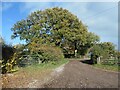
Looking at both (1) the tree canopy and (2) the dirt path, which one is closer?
(2) the dirt path

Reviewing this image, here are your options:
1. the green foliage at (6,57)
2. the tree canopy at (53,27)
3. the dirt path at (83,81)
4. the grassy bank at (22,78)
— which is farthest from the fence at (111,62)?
the tree canopy at (53,27)

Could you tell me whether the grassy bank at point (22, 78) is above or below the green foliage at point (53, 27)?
below

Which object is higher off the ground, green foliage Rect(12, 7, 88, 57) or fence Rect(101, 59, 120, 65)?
green foliage Rect(12, 7, 88, 57)

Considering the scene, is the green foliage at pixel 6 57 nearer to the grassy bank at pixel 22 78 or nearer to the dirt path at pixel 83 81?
the grassy bank at pixel 22 78

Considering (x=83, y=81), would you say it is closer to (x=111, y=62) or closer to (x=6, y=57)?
(x=6, y=57)

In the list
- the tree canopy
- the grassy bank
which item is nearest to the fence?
the grassy bank

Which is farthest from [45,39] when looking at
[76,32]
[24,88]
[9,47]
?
[24,88]

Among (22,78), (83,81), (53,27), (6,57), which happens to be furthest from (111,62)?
(53,27)

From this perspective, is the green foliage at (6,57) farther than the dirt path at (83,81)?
Yes

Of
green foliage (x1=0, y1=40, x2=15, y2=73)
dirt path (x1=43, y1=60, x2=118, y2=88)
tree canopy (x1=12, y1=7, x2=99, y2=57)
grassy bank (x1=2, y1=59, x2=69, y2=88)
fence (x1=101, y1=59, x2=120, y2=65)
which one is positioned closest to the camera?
dirt path (x1=43, y1=60, x2=118, y2=88)

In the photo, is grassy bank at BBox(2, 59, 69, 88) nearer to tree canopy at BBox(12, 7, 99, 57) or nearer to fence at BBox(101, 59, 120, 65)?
fence at BBox(101, 59, 120, 65)

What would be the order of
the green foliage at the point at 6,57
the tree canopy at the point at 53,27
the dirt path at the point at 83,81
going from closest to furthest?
1. the dirt path at the point at 83,81
2. the green foliage at the point at 6,57
3. the tree canopy at the point at 53,27

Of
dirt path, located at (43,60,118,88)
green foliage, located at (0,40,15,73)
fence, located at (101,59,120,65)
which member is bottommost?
dirt path, located at (43,60,118,88)

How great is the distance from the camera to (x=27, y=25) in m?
59.3
